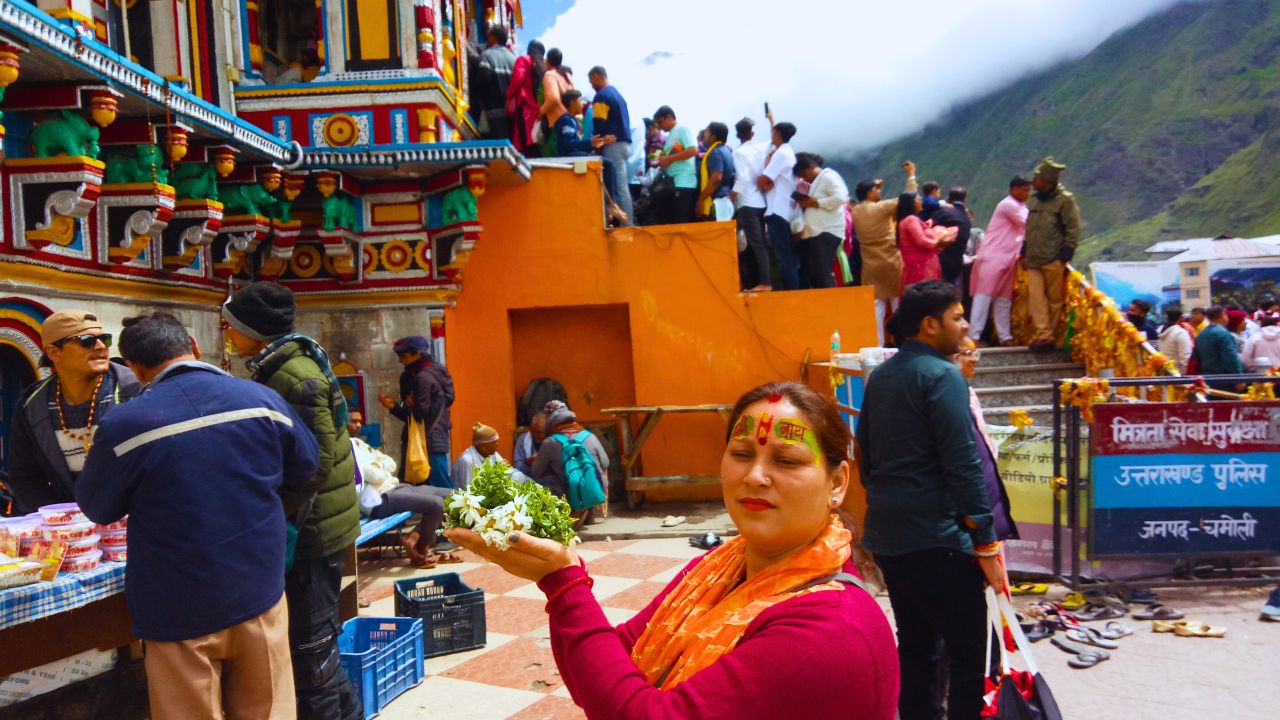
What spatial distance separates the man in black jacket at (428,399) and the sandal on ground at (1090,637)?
5.06m

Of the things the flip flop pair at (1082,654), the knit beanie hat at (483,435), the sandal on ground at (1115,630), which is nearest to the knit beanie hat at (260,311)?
the knit beanie hat at (483,435)

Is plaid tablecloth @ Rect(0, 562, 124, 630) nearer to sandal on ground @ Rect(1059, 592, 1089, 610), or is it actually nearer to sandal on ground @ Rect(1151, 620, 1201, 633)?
sandal on ground @ Rect(1059, 592, 1089, 610)

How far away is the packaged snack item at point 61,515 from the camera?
3184 millimetres

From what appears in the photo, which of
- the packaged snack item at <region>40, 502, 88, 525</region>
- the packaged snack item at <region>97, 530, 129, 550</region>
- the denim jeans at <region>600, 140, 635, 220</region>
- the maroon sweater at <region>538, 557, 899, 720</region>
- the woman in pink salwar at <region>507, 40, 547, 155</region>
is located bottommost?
the packaged snack item at <region>97, 530, 129, 550</region>

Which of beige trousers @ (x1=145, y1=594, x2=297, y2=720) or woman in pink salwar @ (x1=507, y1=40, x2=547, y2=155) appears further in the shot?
woman in pink salwar @ (x1=507, y1=40, x2=547, y2=155)

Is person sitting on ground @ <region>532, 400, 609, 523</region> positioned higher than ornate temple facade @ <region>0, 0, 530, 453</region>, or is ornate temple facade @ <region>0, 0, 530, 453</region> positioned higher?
ornate temple facade @ <region>0, 0, 530, 453</region>

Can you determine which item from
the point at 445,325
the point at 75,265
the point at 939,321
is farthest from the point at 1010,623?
the point at 445,325

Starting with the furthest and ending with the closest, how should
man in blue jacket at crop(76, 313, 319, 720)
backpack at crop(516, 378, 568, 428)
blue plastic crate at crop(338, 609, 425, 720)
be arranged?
backpack at crop(516, 378, 568, 428), blue plastic crate at crop(338, 609, 425, 720), man in blue jacket at crop(76, 313, 319, 720)

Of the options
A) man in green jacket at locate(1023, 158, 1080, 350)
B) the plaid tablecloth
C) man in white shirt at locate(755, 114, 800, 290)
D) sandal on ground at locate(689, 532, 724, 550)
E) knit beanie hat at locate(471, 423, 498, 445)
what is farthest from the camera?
man in white shirt at locate(755, 114, 800, 290)

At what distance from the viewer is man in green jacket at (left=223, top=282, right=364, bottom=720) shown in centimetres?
348

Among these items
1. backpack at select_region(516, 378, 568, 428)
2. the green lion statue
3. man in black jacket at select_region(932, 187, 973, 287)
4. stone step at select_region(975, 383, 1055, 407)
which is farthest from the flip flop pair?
the green lion statue

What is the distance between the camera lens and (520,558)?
5.40 feet

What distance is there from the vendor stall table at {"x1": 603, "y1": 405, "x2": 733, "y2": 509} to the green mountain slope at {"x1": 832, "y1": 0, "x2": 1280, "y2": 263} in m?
49.4

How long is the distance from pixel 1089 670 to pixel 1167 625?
1.04 m
